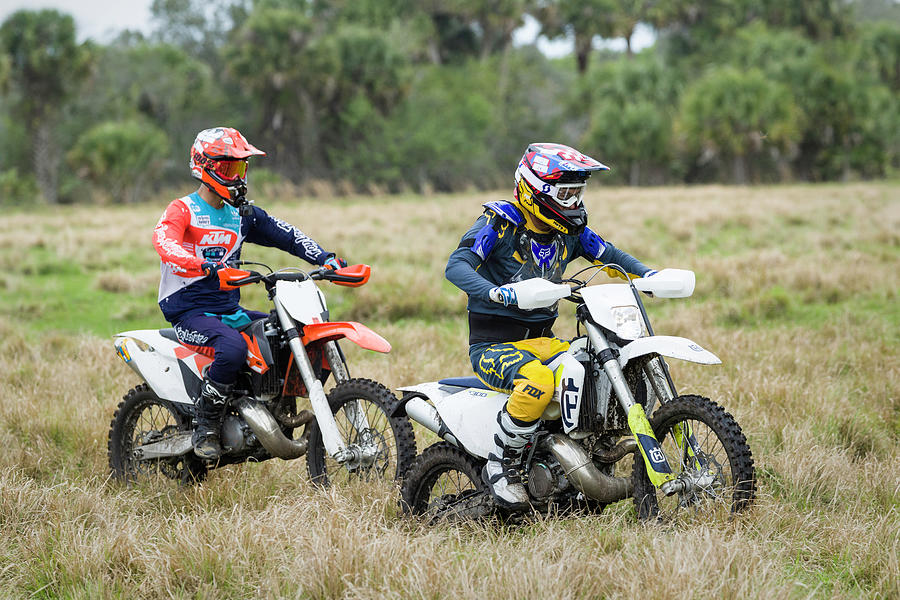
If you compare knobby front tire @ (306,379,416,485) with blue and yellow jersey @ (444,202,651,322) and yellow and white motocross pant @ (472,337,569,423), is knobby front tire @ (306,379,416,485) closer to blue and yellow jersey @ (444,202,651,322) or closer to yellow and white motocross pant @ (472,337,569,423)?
yellow and white motocross pant @ (472,337,569,423)

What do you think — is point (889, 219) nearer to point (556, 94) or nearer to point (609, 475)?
point (609, 475)

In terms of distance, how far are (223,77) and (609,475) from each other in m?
61.0

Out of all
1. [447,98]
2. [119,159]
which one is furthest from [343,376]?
[447,98]

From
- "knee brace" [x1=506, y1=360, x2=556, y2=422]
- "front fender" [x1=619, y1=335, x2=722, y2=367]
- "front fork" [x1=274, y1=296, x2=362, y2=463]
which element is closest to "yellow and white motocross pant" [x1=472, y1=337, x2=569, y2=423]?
"knee brace" [x1=506, y1=360, x2=556, y2=422]

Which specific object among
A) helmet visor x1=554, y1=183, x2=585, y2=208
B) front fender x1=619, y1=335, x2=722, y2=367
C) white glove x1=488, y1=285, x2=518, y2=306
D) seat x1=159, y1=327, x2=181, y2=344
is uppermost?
helmet visor x1=554, y1=183, x2=585, y2=208

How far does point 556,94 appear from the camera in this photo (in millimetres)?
68000

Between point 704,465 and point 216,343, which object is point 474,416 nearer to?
point 704,465

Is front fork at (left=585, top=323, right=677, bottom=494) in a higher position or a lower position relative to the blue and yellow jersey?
lower

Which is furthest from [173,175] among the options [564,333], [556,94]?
[564,333]

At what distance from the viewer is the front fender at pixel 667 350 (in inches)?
175

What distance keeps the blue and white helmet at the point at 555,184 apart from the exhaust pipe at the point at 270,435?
188 centimetres

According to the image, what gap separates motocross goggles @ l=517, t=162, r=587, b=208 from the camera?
498cm

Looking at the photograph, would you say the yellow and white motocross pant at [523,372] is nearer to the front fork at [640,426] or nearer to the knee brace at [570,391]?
the knee brace at [570,391]

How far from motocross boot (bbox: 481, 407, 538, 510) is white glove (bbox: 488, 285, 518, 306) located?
22.8 inches
